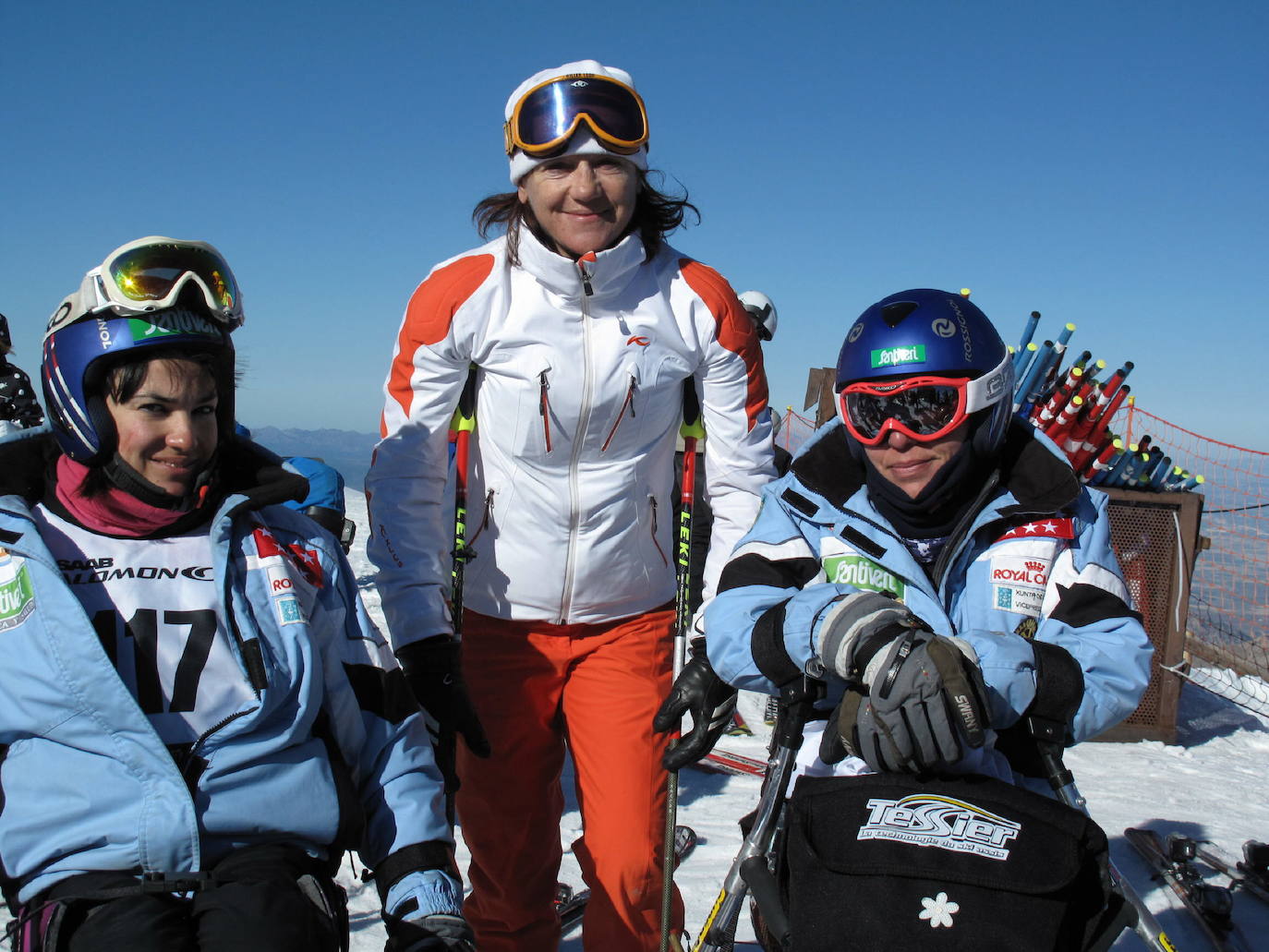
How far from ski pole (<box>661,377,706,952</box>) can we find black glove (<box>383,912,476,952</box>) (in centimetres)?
94

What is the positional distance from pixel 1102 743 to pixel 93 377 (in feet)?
19.8

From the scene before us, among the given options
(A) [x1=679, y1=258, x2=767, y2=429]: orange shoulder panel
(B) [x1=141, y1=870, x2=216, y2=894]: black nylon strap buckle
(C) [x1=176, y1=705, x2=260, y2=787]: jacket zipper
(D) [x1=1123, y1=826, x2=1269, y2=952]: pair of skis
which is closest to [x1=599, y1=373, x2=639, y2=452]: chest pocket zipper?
(A) [x1=679, y1=258, x2=767, y2=429]: orange shoulder panel

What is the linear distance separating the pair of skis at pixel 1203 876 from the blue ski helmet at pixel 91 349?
13.1 feet

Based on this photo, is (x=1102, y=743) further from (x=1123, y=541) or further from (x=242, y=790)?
(x=242, y=790)

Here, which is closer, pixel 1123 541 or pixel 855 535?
pixel 855 535

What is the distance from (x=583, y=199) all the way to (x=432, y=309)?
525 millimetres

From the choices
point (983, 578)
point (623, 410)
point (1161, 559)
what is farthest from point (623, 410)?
point (1161, 559)

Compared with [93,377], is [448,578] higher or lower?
lower

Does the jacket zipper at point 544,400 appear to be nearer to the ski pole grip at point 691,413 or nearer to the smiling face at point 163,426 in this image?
the ski pole grip at point 691,413

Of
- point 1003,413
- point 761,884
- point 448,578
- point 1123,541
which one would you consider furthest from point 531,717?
point 1123,541

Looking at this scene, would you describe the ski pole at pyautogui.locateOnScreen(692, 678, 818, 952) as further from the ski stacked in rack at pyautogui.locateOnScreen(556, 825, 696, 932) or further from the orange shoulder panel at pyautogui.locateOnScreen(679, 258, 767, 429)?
the ski stacked in rack at pyautogui.locateOnScreen(556, 825, 696, 932)

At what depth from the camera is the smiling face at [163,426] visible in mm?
2045

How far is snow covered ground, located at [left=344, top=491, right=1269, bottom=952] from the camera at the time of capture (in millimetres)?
3662

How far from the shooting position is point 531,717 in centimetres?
282
